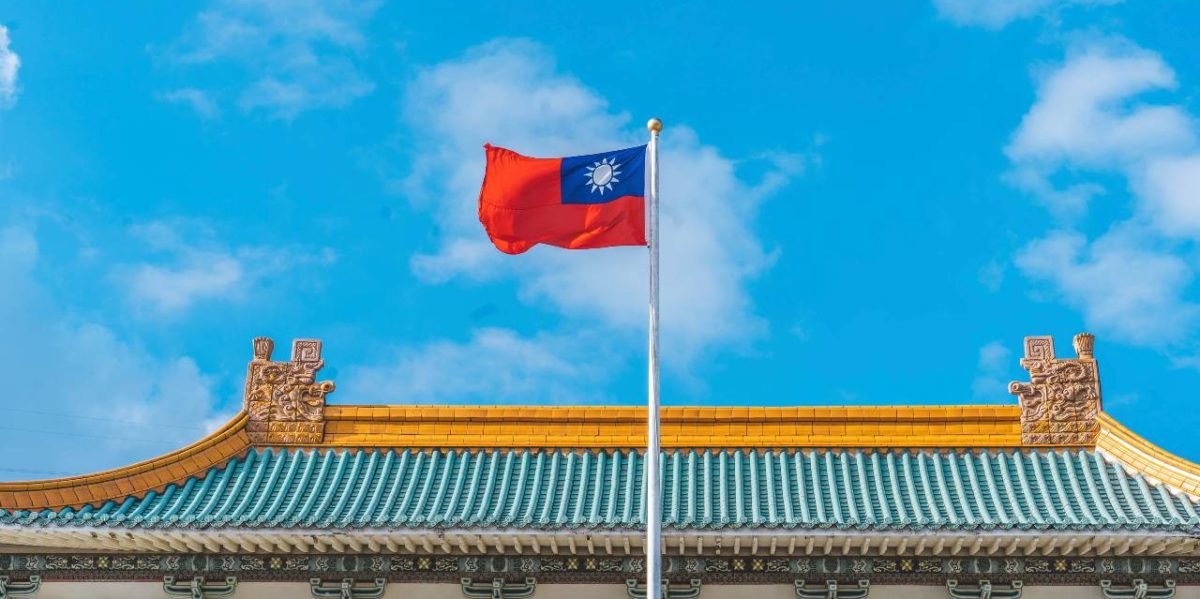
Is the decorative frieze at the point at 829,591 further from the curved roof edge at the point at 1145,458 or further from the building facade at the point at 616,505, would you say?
the curved roof edge at the point at 1145,458

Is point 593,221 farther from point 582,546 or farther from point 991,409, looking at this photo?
point 991,409

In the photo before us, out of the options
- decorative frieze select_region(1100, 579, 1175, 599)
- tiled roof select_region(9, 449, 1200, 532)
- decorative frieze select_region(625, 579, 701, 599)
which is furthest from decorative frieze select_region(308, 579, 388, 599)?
decorative frieze select_region(1100, 579, 1175, 599)

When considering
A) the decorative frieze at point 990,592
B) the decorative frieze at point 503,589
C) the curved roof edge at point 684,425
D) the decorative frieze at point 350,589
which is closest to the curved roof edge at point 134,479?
the curved roof edge at point 684,425

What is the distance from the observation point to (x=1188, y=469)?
2134 centimetres

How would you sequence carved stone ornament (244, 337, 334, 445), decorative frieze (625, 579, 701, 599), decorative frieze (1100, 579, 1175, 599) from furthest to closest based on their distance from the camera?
carved stone ornament (244, 337, 334, 445), decorative frieze (625, 579, 701, 599), decorative frieze (1100, 579, 1175, 599)

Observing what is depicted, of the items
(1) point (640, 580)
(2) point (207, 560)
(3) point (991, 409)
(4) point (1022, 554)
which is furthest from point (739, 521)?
(2) point (207, 560)

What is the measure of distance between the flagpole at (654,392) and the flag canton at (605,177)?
0.42 m

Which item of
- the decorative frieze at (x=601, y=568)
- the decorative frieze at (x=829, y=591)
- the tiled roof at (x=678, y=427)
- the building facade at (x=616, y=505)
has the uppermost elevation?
the tiled roof at (x=678, y=427)

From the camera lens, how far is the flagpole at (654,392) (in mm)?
16562

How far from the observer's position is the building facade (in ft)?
64.9

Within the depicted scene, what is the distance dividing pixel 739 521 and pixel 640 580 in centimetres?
188

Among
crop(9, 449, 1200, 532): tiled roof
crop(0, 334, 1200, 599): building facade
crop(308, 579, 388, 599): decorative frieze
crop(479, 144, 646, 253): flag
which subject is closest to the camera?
crop(479, 144, 646, 253): flag

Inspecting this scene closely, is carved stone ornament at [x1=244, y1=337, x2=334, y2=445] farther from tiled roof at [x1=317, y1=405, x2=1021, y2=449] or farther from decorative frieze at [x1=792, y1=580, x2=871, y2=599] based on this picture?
decorative frieze at [x1=792, y1=580, x2=871, y2=599]

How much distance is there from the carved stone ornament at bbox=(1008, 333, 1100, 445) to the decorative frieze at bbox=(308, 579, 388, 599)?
32.8 feet
